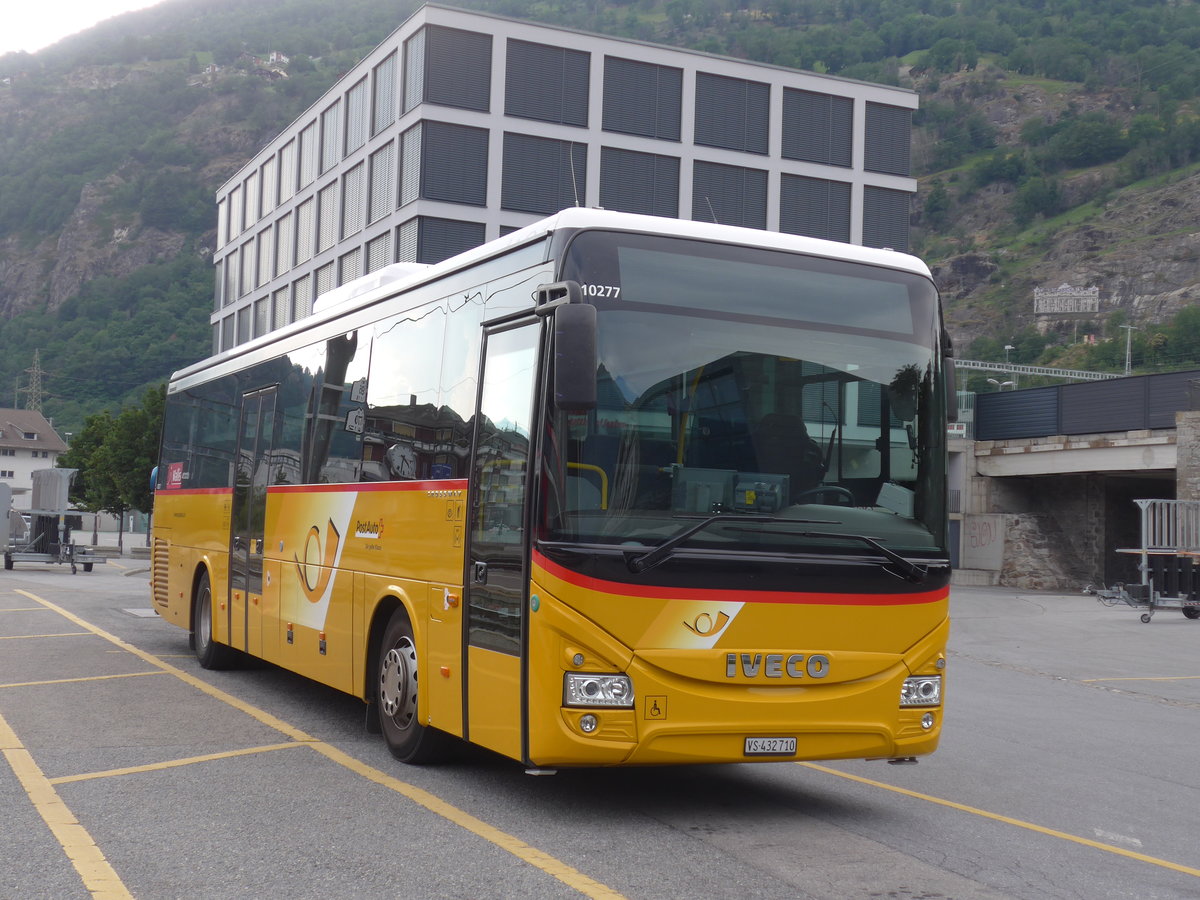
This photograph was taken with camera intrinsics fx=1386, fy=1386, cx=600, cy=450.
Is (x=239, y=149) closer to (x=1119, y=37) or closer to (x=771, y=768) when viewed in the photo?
(x=1119, y=37)

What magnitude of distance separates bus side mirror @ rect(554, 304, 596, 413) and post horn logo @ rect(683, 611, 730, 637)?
118 cm

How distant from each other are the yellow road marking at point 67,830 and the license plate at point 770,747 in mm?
2873

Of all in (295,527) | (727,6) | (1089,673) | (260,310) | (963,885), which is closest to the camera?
(963,885)

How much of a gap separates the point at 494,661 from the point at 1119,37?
172 meters

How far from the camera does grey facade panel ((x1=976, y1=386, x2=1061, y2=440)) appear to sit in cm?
4547

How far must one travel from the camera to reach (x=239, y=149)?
18062 centimetres

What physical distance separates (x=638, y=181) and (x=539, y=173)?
12.7 feet

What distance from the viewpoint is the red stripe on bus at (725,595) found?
6414 mm

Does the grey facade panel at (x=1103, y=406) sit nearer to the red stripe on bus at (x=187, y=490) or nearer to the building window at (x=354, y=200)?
the building window at (x=354, y=200)

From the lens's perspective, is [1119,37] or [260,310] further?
[1119,37]

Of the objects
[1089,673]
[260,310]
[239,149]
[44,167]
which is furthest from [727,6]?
[1089,673]

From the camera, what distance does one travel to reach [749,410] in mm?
6758

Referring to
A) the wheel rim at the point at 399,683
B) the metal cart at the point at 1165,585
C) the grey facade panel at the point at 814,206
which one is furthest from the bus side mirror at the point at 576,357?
the grey facade panel at the point at 814,206

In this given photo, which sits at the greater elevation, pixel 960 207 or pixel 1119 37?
pixel 1119 37
